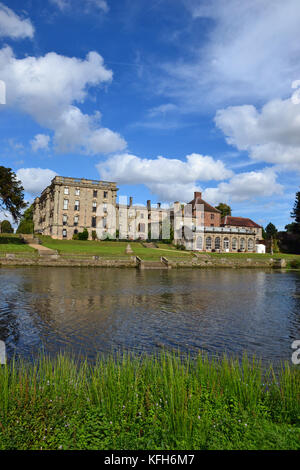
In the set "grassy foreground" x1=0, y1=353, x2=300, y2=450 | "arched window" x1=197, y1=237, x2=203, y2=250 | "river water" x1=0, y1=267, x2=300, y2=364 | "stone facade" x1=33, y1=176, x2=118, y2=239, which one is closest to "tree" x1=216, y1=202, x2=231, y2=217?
"arched window" x1=197, y1=237, x2=203, y2=250

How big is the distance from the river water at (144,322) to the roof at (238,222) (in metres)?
67.1

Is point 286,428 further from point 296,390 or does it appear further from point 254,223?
point 254,223

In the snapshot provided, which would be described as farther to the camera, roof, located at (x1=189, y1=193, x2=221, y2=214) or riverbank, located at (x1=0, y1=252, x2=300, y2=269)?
roof, located at (x1=189, y1=193, x2=221, y2=214)

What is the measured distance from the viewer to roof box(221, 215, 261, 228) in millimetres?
86438

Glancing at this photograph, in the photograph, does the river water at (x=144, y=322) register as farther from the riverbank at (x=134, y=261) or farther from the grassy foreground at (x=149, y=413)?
the riverbank at (x=134, y=261)

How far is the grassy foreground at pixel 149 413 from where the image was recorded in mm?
4180

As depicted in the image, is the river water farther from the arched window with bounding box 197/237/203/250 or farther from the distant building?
the distant building

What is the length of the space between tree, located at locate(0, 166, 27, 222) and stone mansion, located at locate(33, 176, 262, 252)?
2644cm

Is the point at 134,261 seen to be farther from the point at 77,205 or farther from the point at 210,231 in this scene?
the point at 77,205

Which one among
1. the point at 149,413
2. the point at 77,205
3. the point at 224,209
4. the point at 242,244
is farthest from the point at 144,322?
the point at 224,209

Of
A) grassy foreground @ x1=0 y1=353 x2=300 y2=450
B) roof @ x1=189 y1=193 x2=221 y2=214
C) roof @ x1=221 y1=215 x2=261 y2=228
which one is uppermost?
roof @ x1=189 y1=193 x2=221 y2=214

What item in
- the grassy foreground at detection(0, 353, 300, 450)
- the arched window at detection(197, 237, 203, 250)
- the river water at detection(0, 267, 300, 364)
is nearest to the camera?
the grassy foreground at detection(0, 353, 300, 450)

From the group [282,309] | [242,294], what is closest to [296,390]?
[282,309]

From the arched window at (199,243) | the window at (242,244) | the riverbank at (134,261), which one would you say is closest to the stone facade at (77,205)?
the arched window at (199,243)
